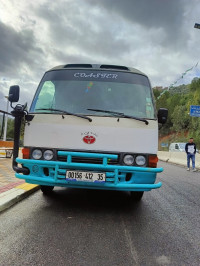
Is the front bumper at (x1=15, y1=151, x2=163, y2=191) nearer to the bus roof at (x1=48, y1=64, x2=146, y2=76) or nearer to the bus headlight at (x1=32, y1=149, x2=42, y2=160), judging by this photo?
the bus headlight at (x1=32, y1=149, x2=42, y2=160)

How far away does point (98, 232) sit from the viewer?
3.77 m

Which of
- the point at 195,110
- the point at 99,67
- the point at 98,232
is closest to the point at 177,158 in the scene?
the point at 195,110

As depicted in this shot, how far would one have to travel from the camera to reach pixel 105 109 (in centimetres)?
472

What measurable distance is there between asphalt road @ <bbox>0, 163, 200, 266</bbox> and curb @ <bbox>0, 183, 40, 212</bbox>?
0.41 ft

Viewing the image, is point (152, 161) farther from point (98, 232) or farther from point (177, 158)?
point (177, 158)

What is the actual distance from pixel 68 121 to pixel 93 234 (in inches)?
68.4

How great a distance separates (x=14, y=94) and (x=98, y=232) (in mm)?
2695

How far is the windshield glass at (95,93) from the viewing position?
4.79 meters

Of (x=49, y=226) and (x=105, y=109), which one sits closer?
(x=49, y=226)

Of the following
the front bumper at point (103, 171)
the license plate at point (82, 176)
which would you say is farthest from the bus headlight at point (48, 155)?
the license plate at point (82, 176)

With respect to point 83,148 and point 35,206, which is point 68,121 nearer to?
point 83,148

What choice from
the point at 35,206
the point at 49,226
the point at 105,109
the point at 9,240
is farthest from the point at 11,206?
the point at 105,109

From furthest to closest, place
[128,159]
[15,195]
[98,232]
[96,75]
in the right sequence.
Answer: [15,195] → [96,75] → [128,159] → [98,232]

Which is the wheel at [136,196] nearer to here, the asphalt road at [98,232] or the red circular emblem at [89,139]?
the asphalt road at [98,232]
